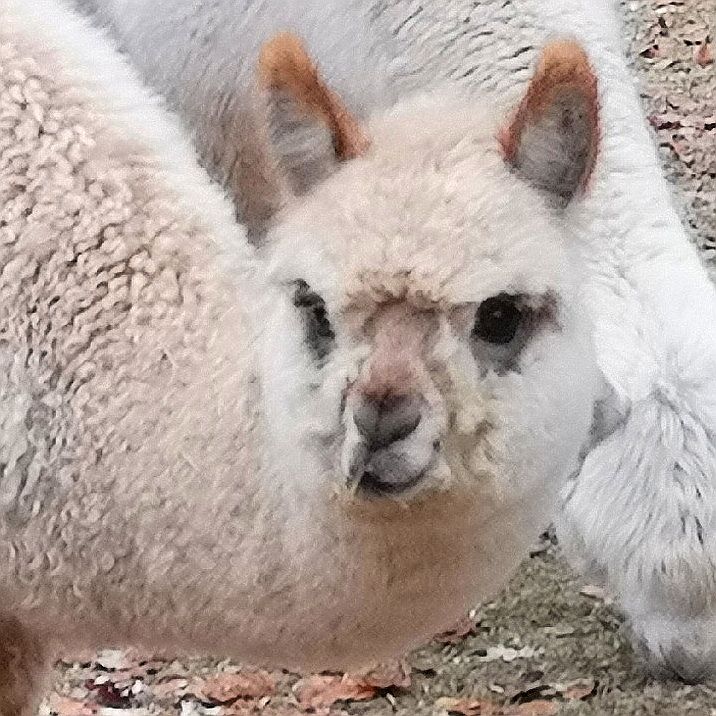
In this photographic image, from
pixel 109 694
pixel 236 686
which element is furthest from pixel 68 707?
pixel 236 686

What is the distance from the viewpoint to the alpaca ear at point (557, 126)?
1.51 m

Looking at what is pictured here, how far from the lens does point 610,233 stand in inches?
92.0

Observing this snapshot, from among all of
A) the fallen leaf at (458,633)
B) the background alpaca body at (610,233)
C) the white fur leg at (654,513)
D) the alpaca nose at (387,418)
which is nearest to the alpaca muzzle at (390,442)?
the alpaca nose at (387,418)

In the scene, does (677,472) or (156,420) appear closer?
(156,420)

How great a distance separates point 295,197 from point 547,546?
5.40 feet

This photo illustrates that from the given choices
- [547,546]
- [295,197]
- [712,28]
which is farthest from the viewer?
[712,28]

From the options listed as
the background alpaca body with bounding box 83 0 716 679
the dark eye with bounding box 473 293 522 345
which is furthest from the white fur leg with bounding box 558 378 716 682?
the dark eye with bounding box 473 293 522 345

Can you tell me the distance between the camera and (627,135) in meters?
2.48

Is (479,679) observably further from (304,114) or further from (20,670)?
(304,114)

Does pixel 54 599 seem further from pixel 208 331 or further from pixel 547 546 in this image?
pixel 547 546

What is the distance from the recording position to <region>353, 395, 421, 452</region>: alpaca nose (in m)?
1.39

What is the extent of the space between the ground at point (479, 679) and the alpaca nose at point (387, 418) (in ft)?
4.38

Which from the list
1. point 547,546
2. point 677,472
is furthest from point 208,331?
point 547,546

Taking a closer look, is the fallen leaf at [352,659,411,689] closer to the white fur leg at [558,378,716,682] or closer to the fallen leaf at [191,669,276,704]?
the fallen leaf at [191,669,276,704]
